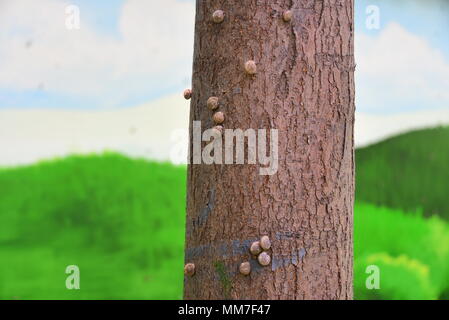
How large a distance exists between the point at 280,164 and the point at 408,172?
2.26 metres

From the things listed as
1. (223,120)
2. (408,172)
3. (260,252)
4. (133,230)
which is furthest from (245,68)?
(408,172)

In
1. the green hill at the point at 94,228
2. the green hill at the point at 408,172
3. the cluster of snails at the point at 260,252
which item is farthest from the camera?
the green hill at the point at 408,172

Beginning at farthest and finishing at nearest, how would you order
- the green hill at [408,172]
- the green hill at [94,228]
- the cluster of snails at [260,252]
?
the green hill at [408,172]
the green hill at [94,228]
the cluster of snails at [260,252]

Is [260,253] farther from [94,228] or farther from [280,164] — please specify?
[94,228]

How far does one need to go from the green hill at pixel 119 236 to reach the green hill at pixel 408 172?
0.25ft

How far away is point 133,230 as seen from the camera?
127 inches

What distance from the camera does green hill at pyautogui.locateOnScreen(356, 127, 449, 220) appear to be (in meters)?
Result: 3.35

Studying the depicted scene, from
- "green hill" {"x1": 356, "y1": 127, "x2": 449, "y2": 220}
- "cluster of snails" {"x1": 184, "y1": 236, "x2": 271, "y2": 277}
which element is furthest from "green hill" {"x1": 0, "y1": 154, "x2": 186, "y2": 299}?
"cluster of snails" {"x1": 184, "y1": 236, "x2": 271, "y2": 277}

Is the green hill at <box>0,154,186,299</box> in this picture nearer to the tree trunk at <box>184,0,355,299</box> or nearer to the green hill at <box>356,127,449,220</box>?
the green hill at <box>356,127,449,220</box>

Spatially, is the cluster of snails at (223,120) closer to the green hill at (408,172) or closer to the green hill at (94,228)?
the green hill at (94,228)

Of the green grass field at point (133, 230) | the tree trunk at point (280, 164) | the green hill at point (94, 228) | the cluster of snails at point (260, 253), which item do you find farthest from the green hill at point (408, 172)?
the cluster of snails at point (260, 253)

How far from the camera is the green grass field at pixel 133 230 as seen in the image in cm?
318
